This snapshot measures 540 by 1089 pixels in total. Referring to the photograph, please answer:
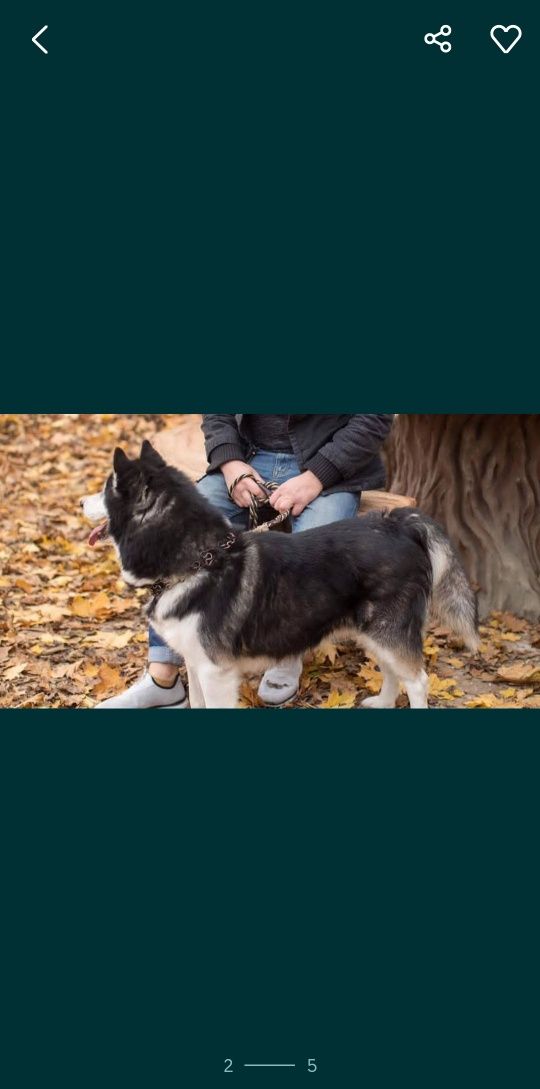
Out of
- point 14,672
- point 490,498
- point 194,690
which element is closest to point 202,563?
point 194,690

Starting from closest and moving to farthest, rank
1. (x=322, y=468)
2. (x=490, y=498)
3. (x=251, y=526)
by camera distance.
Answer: (x=322, y=468)
(x=251, y=526)
(x=490, y=498)

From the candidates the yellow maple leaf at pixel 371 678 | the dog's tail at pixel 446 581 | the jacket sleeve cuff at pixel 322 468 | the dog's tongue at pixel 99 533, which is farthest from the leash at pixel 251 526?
the yellow maple leaf at pixel 371 678

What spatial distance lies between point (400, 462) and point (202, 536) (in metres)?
2.85

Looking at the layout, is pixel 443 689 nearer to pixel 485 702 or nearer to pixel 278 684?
pixel 485 702

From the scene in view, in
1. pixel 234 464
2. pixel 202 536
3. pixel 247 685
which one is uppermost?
pixel 234 464

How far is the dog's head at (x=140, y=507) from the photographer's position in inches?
170

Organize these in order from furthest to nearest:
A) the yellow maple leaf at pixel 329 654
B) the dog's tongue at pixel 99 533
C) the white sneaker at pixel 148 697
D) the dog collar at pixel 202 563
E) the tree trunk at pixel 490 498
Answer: the tree trunk at pixel 490 498 → the yellow maple leaf at pixel 329 654 → the white sneaker at pixel 148 697 → the dog's tongue at pixel 99 533 → the dog collar at pixel 202 563

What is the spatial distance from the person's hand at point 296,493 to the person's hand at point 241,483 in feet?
0.44

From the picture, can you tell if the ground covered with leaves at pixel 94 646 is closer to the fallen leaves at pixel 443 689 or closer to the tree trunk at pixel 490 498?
the fallen leaves at pixel 443 689

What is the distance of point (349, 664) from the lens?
5836 millimetres

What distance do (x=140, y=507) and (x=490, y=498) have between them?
9.35 ft

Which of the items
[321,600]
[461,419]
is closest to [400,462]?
[461,419]

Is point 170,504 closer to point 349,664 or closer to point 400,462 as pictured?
point 349,664

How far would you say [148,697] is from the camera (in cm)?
507
